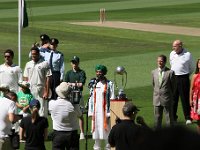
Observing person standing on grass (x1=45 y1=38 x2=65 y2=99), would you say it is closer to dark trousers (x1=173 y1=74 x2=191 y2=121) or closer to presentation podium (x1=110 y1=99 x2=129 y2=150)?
dark trousers (x1=173 y1=74 x2=191 y2=121)

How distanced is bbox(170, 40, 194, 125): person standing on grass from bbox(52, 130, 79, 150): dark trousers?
5.73 metres

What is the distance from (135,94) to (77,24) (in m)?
24.8

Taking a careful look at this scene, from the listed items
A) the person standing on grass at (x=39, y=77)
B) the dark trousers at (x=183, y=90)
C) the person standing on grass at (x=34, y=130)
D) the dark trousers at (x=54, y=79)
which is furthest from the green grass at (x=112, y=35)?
the dark trousers at (x=54, y=79)

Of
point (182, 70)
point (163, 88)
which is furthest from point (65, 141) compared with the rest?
point (182, 70)

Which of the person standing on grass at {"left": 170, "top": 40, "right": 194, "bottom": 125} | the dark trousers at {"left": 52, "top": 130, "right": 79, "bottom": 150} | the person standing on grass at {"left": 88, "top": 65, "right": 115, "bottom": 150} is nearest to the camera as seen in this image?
the dark trousers at {"left": 52, "top": 130, "right": 79, "bottom": 150}

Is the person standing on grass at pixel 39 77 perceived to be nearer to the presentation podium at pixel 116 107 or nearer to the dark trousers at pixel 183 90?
the presentation podium at pixel 116 107

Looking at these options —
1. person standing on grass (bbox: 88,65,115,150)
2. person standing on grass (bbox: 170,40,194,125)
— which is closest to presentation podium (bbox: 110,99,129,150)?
person standing on grass (bbox: 88,65,115,150)

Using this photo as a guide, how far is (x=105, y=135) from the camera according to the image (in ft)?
42.2

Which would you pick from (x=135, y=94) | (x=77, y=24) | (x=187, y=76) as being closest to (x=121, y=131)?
(x=187, y=76)

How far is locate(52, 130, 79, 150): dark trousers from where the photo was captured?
1027cm

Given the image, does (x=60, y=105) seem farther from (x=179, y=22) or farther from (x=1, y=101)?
(x=179, y=22)

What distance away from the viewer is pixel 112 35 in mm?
39500

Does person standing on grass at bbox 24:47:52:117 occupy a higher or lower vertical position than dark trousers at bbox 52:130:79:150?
higher

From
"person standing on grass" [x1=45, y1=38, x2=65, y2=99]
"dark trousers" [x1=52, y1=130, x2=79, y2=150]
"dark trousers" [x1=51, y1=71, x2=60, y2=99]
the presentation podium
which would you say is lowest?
"dark trousers" [x1=52, y1=130, x2=79, y2=150]
